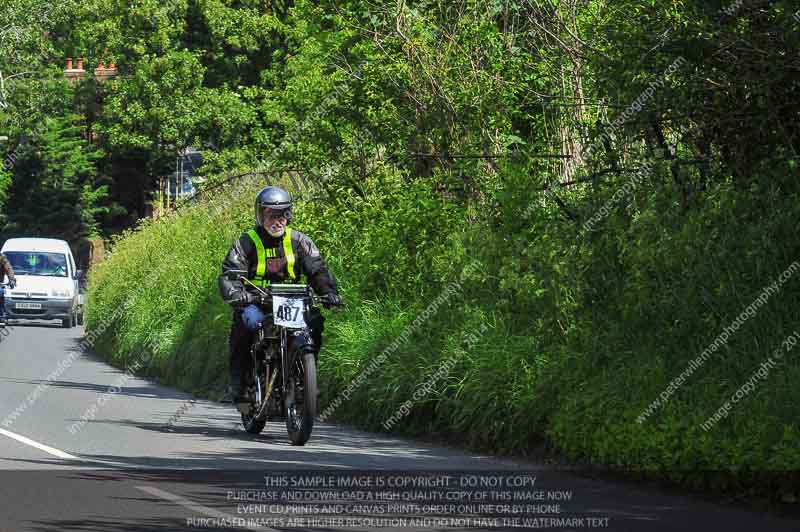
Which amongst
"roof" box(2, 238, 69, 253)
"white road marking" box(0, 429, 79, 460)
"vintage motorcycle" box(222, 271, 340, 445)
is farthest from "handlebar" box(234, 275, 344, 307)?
"roof" box(2, 238, 69, 253)

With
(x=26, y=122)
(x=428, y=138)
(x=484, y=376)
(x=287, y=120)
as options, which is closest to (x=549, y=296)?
(x=484, y=376)

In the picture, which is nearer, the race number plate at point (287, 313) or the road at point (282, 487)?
the road at point (282, 487)

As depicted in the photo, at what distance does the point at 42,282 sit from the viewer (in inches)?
1585

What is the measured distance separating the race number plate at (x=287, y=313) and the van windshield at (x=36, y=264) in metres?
28.2

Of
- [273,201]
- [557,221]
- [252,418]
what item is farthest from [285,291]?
[557,221]

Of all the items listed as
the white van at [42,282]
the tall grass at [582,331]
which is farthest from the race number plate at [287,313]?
the white van at [42,282]

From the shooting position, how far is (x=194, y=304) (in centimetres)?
2284

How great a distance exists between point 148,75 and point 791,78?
4861 centimetres

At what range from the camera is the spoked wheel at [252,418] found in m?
14.1

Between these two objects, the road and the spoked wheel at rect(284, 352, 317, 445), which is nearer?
the road

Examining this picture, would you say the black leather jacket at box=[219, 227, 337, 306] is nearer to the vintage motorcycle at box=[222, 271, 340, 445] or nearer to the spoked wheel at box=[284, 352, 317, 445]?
the vintage motorcycle at box=[222, 271, 340, 445]

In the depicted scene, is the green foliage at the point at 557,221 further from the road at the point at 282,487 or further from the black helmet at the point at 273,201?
the black helmet at the point at 273,201

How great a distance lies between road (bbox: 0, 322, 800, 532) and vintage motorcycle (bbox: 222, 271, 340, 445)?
10.1 inches

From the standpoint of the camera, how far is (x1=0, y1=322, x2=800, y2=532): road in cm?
895
